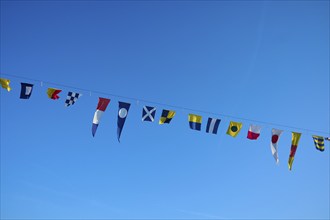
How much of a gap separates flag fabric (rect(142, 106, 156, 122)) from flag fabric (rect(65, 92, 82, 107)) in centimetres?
343

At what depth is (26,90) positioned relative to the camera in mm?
16141

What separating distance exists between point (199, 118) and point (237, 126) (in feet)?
6.74

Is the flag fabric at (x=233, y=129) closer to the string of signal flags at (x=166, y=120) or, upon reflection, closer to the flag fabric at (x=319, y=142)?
the string of signal flags at (x=166, y=120)

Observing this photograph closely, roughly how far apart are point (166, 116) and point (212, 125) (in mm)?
2444

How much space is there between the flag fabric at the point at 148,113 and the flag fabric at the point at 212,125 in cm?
290

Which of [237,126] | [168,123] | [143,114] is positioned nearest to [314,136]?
[237,126]

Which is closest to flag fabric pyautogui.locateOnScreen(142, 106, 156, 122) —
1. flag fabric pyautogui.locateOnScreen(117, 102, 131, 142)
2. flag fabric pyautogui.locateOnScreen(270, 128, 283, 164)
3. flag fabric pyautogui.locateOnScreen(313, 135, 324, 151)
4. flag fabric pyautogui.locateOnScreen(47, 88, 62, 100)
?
flag fabric pyautogui.locateOnScreen(117, 102, 131, 142)

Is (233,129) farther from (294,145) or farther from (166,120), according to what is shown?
(166,120)

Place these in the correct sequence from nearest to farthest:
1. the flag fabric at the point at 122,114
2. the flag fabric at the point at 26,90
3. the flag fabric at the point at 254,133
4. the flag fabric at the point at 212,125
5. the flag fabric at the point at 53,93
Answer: the flag fabric at the point at 26,90, the flag fabric at the point at 122,114, the flag fabric at the point at 53,93, the flag fabric at the point at 212,125, the flag fabric at the point at 254,133

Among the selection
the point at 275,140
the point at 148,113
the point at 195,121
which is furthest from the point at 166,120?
the point at 275,140

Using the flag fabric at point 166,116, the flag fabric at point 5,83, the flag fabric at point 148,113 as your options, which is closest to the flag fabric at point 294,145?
the flag fabric at point 166,116

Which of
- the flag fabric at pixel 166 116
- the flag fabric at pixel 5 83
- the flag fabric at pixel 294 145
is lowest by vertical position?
the flag fabric at pixel 294 145

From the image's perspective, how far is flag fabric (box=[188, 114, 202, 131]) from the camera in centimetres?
1680

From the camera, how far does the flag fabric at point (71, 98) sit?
1622cm
